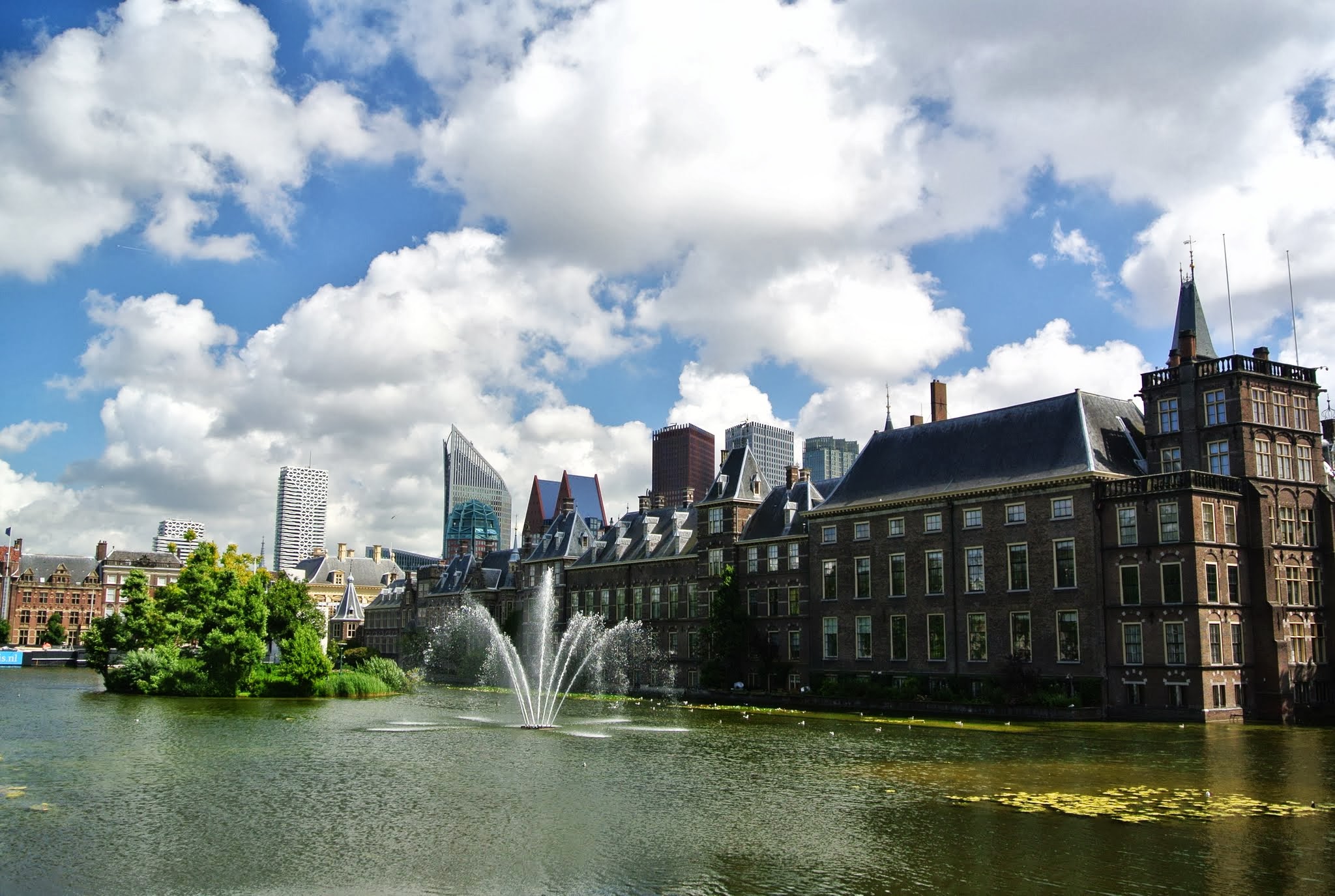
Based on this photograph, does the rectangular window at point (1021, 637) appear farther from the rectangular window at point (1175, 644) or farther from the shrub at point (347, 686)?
the shrub at point (347, 686)

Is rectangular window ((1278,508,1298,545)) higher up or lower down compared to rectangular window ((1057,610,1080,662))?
higher up

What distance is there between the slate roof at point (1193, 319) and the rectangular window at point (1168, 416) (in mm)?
A: 3577

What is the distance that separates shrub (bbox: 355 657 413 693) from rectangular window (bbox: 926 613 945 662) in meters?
35.5

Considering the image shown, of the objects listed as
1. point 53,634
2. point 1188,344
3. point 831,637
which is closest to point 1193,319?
point 1188,344

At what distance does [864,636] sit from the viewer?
67312mm

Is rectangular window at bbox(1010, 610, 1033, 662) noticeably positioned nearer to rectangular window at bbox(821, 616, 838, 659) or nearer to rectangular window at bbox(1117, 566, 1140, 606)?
rectangular window at bbox(1117, 566, 1140, 606)

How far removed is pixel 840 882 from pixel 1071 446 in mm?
43063

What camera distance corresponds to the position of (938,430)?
67188mm

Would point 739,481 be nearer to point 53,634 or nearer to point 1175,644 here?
point 1175,644

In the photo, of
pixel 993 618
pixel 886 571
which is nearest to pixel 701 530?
pixel 886 571

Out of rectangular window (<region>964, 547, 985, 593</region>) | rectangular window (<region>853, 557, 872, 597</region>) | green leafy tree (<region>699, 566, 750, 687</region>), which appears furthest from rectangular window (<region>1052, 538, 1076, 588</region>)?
green leafy tree (<region>699, 566, 750, 687</region>)

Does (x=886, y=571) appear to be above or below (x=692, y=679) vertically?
above

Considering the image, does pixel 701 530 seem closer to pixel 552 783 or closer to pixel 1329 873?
pixel 552 783

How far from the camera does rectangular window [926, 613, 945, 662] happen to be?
203 ft
